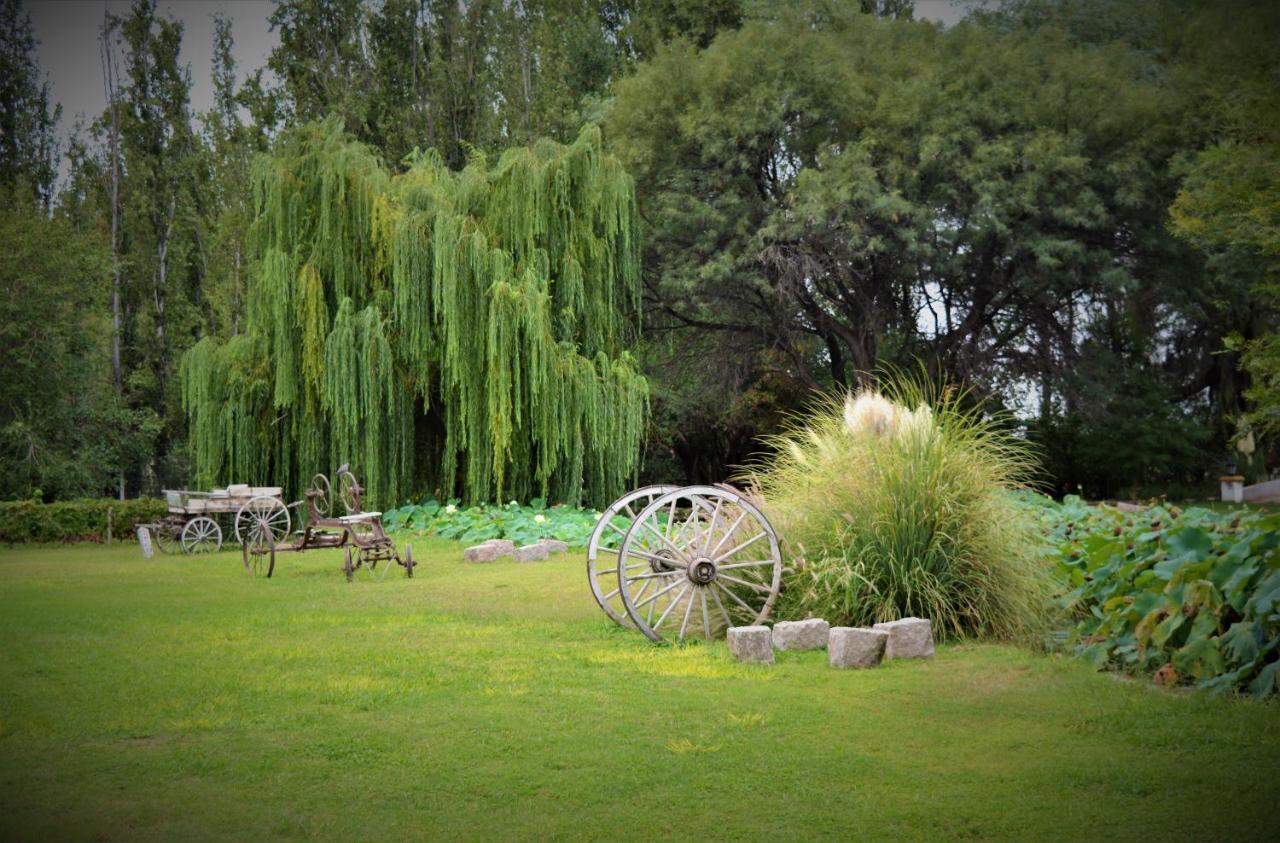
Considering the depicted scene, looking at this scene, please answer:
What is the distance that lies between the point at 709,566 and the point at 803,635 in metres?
0.90

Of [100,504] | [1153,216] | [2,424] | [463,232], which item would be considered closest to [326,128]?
[463,232]

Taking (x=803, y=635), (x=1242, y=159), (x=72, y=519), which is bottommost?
(x=803, y=635)

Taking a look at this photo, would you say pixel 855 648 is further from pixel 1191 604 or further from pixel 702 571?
pixel 1191 604

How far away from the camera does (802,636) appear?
7996 mm

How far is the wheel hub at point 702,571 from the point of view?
8492mm

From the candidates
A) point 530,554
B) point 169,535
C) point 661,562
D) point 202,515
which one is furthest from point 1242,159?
point 169,535

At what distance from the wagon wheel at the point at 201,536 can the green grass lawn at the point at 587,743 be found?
28.3 feet

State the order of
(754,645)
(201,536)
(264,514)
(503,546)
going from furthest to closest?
(201,536), (264,514), (503,546), (754,645)

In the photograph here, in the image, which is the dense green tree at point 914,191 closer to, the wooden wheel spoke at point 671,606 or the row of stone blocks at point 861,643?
the wooden wheel spoke at point 671,606

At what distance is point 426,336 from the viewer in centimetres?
1895

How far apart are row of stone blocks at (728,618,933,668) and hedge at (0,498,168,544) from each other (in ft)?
53.3

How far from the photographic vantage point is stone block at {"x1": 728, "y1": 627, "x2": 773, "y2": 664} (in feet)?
24.7

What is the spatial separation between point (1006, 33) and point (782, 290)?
8440 millimetres

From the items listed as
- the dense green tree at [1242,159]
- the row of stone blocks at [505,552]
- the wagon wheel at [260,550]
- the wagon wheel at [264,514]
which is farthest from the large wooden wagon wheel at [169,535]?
the dense green tree at [1242,159]
